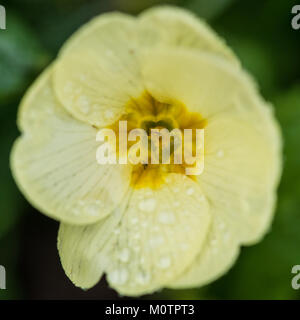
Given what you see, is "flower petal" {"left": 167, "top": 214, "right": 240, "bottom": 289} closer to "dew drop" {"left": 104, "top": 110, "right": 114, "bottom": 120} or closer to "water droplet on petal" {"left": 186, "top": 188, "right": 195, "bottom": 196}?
"water droplet on petal" {"left": 186, "top": 188, "right": 195, "bottom": 196}

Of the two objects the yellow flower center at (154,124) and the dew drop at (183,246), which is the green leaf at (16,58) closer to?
the yellow flower center at (154,124)

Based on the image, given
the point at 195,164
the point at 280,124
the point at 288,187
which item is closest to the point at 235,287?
the point at 288,187

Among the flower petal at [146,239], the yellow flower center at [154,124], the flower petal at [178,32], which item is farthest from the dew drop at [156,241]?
the flower petal at [178,32]

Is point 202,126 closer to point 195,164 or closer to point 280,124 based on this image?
point 195,164
